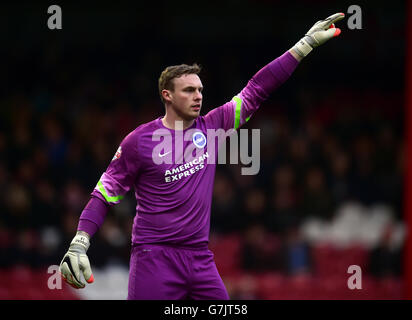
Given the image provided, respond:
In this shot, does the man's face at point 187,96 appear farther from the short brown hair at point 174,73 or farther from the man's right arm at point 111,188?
the man's right arm at point 111,188

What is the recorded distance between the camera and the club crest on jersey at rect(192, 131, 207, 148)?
477cm

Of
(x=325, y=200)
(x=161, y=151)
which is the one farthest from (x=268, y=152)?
(x=161, y=151)

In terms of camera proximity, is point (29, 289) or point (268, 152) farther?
point (268, 152)

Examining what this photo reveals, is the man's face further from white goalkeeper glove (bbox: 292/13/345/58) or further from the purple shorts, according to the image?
the purple shorts

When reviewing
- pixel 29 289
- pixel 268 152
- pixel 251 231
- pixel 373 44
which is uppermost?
pixel 373 44

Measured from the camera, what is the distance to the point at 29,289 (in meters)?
8.56

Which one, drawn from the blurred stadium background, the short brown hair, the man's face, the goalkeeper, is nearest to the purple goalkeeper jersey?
the goalkeeper

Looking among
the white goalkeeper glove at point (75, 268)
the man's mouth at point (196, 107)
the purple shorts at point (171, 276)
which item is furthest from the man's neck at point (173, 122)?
the white goalkeeper glove at point (75, 268)

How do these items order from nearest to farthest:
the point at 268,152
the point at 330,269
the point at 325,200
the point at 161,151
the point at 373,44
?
the point at 161,151 → the point at 330,269 → the point at 325,200 → the point at 268,152 → the point at 373,44

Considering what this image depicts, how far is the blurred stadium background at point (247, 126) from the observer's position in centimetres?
913

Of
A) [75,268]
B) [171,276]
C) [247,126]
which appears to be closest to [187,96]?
[171,276]

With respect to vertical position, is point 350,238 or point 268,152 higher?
point 268,152

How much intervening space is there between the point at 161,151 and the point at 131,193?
529cm

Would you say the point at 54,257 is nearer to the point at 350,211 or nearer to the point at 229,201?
the point at 229,201
